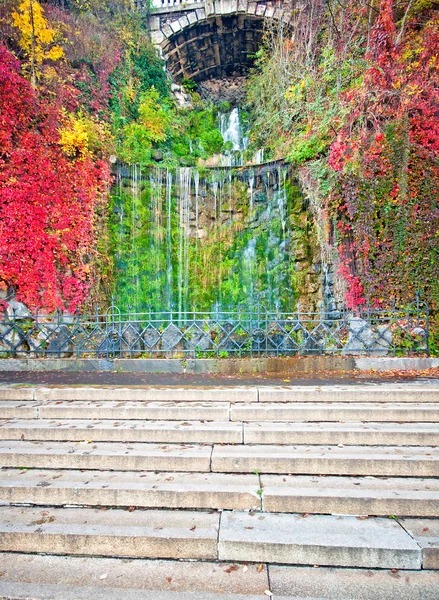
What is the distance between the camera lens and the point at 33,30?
38.2 ft

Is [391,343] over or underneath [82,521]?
over

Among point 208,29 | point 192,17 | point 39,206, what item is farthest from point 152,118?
point 39,206

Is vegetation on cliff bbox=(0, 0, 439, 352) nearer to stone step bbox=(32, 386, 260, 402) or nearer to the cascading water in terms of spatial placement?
the cascading water

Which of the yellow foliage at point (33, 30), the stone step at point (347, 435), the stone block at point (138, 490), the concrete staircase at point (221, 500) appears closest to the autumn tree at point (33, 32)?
the yellow foliage at point (33, 30)

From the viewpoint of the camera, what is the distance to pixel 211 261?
14.6 m

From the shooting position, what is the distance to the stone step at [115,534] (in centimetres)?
261

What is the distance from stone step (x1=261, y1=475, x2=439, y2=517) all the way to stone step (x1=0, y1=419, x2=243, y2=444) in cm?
91

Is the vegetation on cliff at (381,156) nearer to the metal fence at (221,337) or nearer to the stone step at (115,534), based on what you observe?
the metal fence at (221,337)

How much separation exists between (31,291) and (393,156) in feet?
34.2

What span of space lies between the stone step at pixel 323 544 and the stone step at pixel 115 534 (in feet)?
0.62

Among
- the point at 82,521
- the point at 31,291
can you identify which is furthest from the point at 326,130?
the point at 82,521

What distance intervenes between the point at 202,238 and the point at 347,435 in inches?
465

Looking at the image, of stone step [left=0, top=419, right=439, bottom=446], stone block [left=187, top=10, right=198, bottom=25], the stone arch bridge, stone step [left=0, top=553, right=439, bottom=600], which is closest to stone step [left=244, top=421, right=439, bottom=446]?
stone step [left=0, top=419, right=439, bottom=446]

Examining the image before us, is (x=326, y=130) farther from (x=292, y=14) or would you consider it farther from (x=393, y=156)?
(x=292, y=14)
